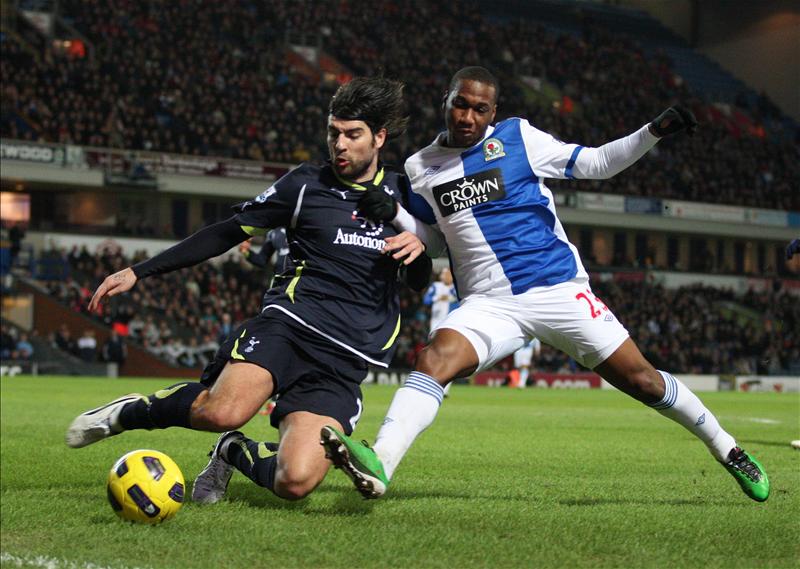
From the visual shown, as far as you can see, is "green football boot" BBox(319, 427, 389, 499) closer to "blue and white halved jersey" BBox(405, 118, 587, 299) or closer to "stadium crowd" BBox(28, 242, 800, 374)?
"blue and white halved jersey" BBox(405, 118, 587, 299)

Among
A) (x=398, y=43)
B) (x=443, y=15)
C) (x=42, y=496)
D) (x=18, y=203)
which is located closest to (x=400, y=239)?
(x=42, y=496)

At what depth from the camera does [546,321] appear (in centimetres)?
610

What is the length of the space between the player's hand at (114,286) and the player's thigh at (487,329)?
5.31 feet

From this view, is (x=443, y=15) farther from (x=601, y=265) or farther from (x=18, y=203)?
(x=18, y=203)

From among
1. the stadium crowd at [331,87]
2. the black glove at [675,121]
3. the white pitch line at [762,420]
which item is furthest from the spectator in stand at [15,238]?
the black glove at [675,121]

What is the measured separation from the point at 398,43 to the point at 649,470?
39.7 meters

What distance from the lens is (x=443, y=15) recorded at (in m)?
50.6

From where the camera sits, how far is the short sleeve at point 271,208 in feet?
19.2

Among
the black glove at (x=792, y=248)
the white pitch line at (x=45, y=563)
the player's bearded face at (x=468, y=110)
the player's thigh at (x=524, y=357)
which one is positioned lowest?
the player's thigh at (x=524, y=357)

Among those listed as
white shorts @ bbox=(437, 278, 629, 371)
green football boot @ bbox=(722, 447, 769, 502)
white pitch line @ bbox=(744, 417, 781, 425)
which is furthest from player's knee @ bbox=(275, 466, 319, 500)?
white pitch line @ bbox=(744, 417, 781, 425)

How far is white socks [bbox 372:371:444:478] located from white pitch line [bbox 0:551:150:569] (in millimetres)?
1548

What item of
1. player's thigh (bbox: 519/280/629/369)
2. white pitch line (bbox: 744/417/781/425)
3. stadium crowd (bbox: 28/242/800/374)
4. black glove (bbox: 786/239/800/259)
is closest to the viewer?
player's thigh (bbox: 519/280/629/369)

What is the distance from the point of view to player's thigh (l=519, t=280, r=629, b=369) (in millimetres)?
6094

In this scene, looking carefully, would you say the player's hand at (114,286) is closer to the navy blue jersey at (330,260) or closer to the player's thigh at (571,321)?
the navy blue jersey at (330,260)
